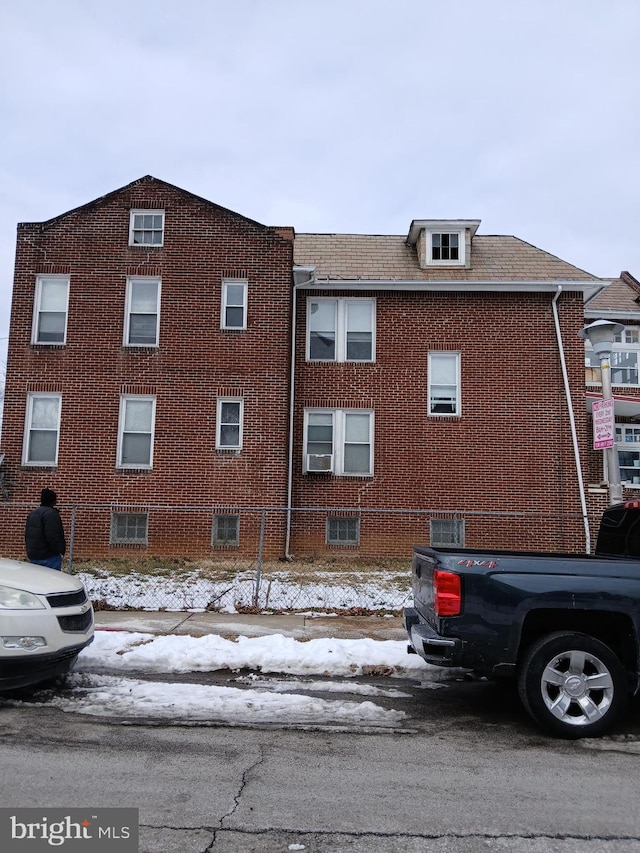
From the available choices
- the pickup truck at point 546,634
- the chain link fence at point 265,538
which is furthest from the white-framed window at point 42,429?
the pickup truck at point 546,634

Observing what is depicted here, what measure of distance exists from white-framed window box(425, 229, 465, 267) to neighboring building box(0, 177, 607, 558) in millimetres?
659

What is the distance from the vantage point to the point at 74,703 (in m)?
5.84

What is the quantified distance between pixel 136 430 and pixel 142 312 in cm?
285

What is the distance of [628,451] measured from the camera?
20.1m

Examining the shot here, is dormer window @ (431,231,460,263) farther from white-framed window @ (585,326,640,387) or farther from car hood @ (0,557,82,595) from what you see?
car hood @ (0,557,82,595)

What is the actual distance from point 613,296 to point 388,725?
65.3 feet

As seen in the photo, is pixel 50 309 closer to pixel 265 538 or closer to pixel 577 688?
pixel 265 538

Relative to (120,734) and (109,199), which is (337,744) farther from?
(109,199)

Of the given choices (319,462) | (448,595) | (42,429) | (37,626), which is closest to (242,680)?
(37,626)

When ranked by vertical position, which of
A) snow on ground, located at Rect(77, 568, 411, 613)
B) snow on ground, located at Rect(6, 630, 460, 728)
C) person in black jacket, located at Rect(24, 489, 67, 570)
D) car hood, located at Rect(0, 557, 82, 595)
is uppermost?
person in black jacket, located at Rect(24, 489, 67, 570)

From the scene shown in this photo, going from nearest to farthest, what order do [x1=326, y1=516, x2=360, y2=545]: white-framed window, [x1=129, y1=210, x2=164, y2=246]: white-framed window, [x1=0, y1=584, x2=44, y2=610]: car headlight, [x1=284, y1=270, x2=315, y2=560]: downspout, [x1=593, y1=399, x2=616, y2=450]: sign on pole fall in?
1. [x1=0, y1=584, x2=44, y2=610]: car headlight
2. [x1=593, y1=399, x2=616, y2=450]: sign on pole
3. [x1=284, y1=270, x2=315, y2=560]: downspout
4. [x1=326, y1=516, x2=360, y2=545]: white-framed window
5. [x1=129, y1=210, x2=164, y2=246]: white-framed window

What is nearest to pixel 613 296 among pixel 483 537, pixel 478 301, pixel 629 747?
pixel 478 301

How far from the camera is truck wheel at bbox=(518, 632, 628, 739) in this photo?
5.13 m

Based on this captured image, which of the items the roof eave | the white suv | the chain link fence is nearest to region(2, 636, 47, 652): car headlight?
the white suv
